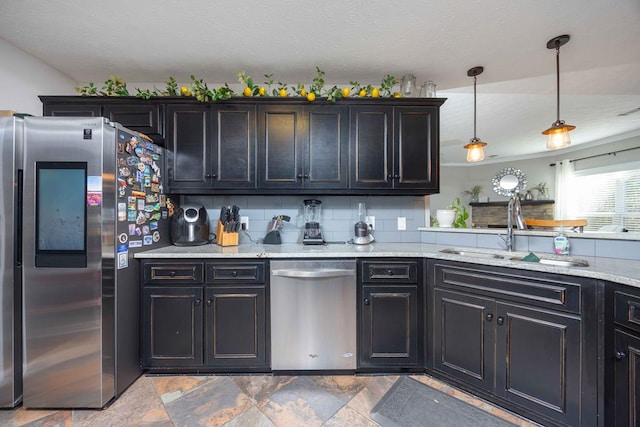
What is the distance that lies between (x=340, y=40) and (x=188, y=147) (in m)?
1.50

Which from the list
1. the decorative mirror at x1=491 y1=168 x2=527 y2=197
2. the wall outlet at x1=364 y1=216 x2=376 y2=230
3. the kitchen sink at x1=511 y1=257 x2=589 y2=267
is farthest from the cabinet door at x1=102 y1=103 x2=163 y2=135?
the kitchen sink at x1=511 y1=257 x2=589 y2=267

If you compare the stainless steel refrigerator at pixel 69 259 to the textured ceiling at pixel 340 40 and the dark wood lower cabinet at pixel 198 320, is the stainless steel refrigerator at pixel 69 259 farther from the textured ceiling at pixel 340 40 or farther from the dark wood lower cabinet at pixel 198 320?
the textured ceiling at pixel 340 40

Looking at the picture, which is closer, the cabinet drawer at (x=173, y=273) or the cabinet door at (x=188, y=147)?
the cabinet drawer at (x=173, y=273)

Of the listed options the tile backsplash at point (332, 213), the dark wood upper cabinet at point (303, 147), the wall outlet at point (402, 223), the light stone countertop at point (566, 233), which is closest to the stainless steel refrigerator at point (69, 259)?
the tile backsplash at point (332, 213)

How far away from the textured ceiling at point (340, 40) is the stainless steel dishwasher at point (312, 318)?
1.69 metres

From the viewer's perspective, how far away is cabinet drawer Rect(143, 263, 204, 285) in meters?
1.77

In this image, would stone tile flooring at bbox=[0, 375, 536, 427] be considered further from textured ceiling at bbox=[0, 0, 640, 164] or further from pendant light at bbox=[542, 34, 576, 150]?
textured ceiling at bbox=[0, 0, 640, 164]

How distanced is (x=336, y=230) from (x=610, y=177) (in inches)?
240

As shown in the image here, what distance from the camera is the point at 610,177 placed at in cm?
477

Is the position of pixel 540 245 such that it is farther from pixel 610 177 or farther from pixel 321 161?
pixel 610 177

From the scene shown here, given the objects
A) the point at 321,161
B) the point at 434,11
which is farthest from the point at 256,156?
the point at 434,11

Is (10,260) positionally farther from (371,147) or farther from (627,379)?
(627,379)

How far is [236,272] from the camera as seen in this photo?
1782 mm

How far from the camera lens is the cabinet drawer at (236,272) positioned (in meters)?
1.78
